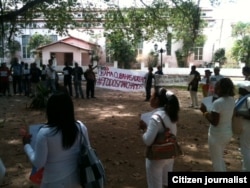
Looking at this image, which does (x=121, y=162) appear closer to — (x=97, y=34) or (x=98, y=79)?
(x=98, y=79)

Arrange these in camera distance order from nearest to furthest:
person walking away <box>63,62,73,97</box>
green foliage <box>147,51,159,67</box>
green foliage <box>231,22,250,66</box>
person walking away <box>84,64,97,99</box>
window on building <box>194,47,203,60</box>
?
person walking away <box>84,64,97,99</box>
person walking away <box>63,62,73,97</box>
green foliage <box>231,22,250,66</box>
green foliage <box>147,51,159,67</box>
window on building <box>194,47,203,60</box>

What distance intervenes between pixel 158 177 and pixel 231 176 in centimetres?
80

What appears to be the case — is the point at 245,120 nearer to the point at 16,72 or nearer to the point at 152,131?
the point at 152,131

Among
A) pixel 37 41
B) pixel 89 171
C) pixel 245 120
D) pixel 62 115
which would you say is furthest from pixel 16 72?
pixel 37 41

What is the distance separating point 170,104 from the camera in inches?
139

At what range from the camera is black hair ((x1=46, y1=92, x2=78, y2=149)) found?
2.68 metres

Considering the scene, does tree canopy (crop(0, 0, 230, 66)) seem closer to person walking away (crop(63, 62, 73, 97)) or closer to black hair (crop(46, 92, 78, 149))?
person walking away (crop(63, 62, 73, 97))

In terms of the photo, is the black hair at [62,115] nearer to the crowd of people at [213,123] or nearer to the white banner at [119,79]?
the crowd of people at [213,123]

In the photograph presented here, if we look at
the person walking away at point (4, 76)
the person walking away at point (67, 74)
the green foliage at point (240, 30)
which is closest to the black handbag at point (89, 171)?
the person walking away at point (67, 74)

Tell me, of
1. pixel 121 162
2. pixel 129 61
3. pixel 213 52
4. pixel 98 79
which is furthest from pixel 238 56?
pixel 121 162

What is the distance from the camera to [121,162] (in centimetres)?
630

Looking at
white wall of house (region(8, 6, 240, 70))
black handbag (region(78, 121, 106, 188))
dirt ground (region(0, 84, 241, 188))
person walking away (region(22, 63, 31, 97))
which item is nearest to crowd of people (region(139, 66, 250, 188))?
black handbag (region(78, 121, 106, 188))

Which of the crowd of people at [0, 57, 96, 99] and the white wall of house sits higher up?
the white wall of house

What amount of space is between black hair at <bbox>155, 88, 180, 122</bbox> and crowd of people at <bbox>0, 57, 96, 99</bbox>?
39.4 ft
